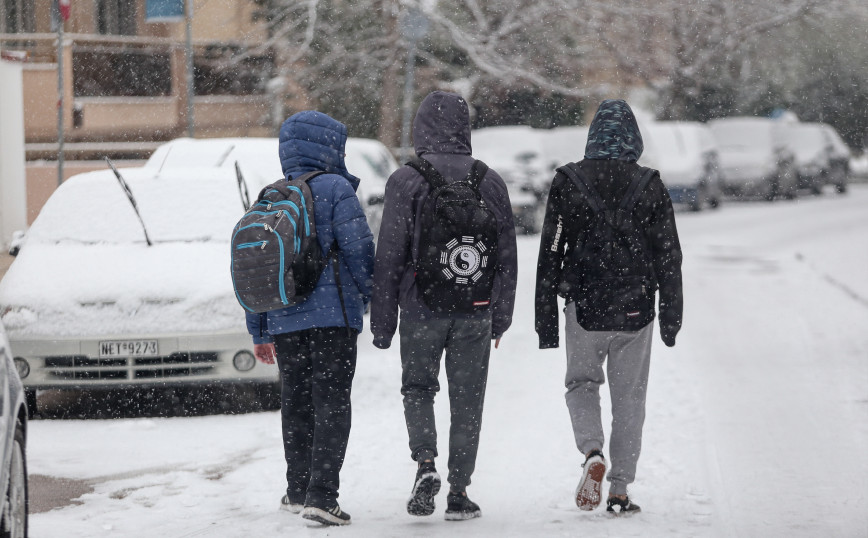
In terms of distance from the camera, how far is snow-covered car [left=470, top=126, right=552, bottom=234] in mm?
21922

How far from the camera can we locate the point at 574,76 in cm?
2955

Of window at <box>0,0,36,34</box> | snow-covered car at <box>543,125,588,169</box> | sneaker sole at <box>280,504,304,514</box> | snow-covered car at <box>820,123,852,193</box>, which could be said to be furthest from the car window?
snow-covered car at <box>820,123,852,193</box>

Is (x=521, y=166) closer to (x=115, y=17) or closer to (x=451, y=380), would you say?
(x=115, y=17)

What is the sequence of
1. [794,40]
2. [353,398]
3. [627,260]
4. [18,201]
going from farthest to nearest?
[794,40] < [18,201] < [353,398] < [627,260]

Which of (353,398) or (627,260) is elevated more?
(627,260)

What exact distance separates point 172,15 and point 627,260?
12.8m

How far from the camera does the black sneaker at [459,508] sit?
5648 millimetres

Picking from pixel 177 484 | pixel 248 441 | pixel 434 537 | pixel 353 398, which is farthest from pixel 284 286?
pixel 353 398

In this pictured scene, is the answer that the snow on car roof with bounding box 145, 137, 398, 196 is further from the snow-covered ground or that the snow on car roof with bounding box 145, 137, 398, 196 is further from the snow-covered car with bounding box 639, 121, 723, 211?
the snow-covered car with bounding box 639, 121, 723, 211

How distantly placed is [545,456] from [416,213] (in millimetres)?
2115

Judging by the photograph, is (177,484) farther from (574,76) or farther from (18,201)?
(574,76)

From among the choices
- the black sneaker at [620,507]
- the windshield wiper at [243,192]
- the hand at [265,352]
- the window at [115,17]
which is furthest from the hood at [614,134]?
the window at [115,17]

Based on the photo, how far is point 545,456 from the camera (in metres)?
7.09

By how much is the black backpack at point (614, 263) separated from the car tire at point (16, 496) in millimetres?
2366
